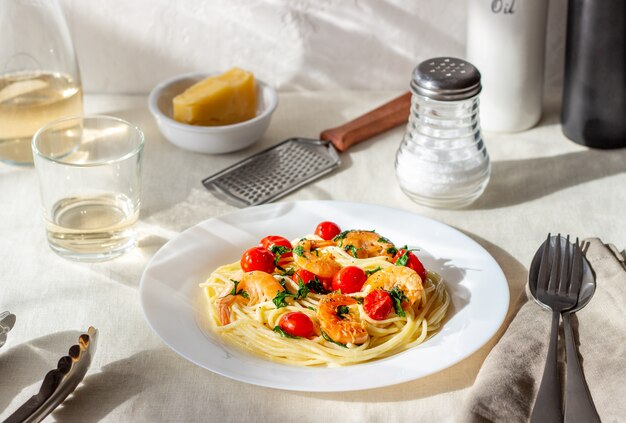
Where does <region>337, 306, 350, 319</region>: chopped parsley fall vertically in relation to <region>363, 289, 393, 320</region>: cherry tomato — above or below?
below

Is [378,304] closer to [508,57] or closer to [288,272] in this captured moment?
[288,272]

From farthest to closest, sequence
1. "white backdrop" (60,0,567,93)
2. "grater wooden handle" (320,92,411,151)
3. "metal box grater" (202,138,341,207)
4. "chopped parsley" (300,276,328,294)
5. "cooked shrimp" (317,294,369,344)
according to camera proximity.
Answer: "white backdrop" (60,0,567,93), "grater wooden handle" (320,92,411,151), "metal box grater" (202,138,341,207), "chopped parsley" (300,276,328,294), "cooked shrimp" (317,294,369,344)

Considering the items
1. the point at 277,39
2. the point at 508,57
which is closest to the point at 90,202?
the point at 277,39

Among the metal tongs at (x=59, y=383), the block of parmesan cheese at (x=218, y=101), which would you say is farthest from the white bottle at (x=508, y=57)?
the metal tongs at (x=59, y=383)

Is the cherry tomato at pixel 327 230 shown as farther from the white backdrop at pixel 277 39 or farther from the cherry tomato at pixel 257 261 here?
the white backdrop at pixel 277 39

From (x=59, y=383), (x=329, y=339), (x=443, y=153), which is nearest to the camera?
(x=59, y=383)

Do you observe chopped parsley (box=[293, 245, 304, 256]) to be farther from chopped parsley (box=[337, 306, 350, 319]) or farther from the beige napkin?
the beige napkin

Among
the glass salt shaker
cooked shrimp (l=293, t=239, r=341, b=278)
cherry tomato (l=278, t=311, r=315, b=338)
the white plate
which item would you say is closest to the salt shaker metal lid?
the glass salt shaker
